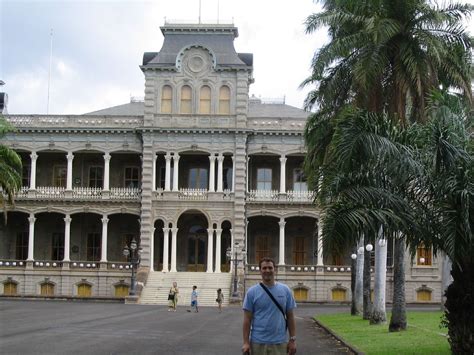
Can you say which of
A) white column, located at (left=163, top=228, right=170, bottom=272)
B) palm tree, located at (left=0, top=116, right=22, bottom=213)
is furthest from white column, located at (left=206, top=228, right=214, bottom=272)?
palm tree, located at (left=0, top=116, right=22, bottom=213)

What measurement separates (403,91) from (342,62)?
319cm

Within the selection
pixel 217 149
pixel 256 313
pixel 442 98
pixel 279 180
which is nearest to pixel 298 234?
pixel 279 180

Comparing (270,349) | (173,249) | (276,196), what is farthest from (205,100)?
(270,349)

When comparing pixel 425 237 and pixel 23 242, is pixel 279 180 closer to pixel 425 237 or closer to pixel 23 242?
pixel 23 242

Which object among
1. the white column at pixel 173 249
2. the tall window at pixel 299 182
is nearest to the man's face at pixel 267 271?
the white column at pixel 173 249

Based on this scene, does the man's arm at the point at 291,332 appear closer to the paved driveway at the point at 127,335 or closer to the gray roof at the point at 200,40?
the paved driveway at the point at 127,335

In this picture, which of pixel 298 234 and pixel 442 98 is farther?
pixel 298 234

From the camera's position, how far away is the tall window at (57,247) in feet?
183

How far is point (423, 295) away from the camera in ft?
173

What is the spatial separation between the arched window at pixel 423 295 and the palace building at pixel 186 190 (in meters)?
0.09

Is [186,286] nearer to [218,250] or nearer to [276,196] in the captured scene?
[218,250]

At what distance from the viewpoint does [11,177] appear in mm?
35156

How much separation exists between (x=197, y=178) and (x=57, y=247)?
404 inches

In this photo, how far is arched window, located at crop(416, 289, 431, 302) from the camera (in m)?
52.7
